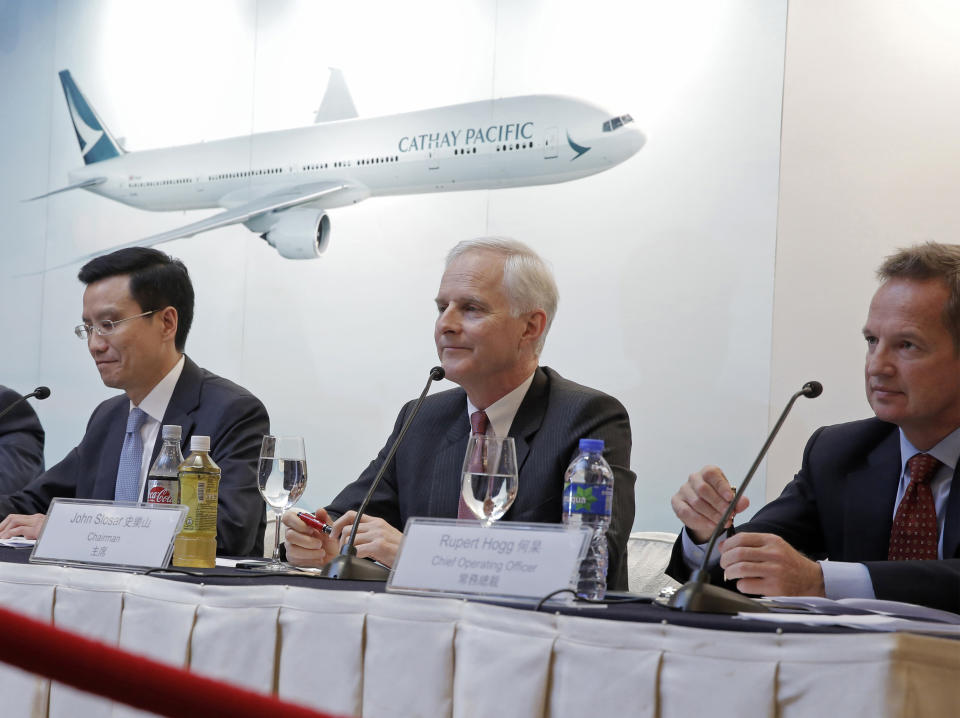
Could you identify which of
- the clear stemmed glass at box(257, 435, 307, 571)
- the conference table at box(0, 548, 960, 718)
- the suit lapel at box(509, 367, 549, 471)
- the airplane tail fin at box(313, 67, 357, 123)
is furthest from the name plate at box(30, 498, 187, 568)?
the airplane tail fin at box(313, 67, 357, 123)

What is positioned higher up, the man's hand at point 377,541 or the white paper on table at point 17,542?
the man's hand at point 377,541

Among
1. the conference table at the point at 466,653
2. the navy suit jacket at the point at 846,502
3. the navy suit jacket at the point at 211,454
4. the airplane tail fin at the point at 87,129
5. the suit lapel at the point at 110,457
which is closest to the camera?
the conference table at the point at 466,653

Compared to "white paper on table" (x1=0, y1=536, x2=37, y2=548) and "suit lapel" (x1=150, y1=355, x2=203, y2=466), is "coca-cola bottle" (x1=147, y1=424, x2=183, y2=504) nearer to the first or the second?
"white paper on table" (x1=0, y1=536, x2=37, y2=548)

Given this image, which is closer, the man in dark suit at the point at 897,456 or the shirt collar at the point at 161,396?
the man in dark suit at the point at 897,456

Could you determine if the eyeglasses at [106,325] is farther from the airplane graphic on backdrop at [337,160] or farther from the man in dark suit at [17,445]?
the airplane graphic on backdrop at [337,160]

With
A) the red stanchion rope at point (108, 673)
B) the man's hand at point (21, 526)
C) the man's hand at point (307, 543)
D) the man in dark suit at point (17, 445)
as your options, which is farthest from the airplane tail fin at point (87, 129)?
the red stanchion rope at point (108, 673)

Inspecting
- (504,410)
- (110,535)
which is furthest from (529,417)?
(110,535)

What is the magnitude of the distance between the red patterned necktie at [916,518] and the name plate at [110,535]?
3.92 ft

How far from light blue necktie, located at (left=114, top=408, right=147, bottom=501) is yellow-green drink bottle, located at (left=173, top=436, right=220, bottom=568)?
2.58 ft

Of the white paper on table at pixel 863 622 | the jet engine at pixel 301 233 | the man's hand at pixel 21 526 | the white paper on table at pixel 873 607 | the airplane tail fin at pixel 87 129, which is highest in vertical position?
the airplane tail fin at pixel 87 129

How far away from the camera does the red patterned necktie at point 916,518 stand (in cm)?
184

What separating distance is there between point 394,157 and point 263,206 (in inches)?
26.0

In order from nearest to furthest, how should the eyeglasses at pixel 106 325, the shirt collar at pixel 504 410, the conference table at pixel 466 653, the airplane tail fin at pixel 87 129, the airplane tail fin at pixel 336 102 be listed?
1. the conference table at pixel 466 653
2. the shirt collar at pixel 504 410
3. the eyeglasses at pixel 106 325
4. the airplane tail fin at pixel 336 102
5. the airplane tail fin at pixel 87 129

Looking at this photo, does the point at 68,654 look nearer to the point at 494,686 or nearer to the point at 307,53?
the point at 494,686
